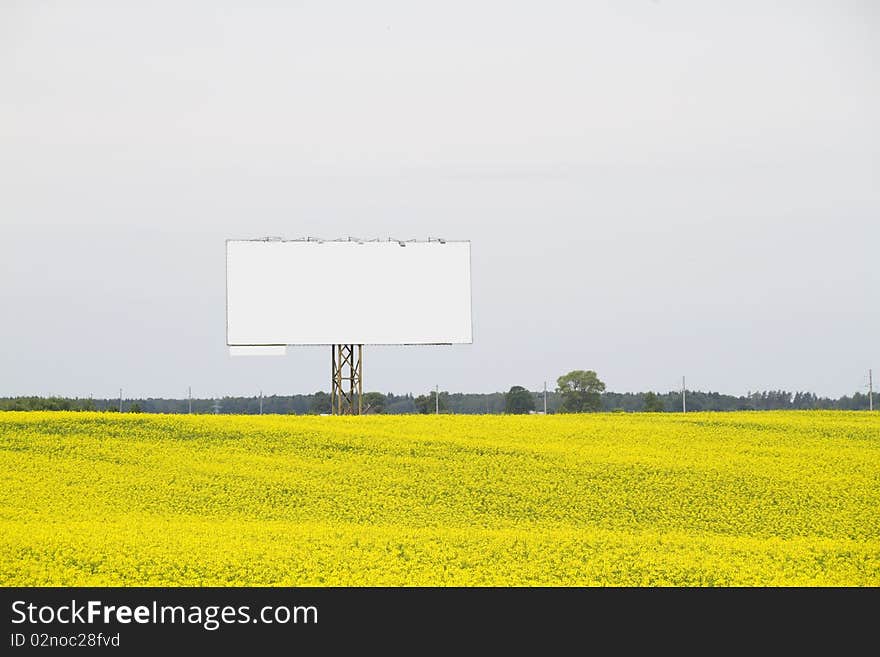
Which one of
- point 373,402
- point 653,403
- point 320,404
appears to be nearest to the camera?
point 373,402

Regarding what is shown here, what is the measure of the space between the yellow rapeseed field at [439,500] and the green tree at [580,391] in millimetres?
1056

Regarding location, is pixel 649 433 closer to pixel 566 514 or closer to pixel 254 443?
pixel 566 514

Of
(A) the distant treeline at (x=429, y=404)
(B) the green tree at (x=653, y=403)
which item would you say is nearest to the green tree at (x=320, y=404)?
(A) the distant treeline at (x=429, y=404)

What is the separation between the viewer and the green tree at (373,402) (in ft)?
52.4

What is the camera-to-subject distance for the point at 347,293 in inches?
586

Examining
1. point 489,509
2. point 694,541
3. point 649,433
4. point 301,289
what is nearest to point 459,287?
point 301,289

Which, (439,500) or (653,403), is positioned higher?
(653,403)

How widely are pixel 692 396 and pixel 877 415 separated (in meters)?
2.93

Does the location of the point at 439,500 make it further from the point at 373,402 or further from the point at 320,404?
the point at 320,404

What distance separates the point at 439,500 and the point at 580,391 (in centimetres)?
680

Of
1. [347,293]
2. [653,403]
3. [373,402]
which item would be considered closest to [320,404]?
[373,402]
